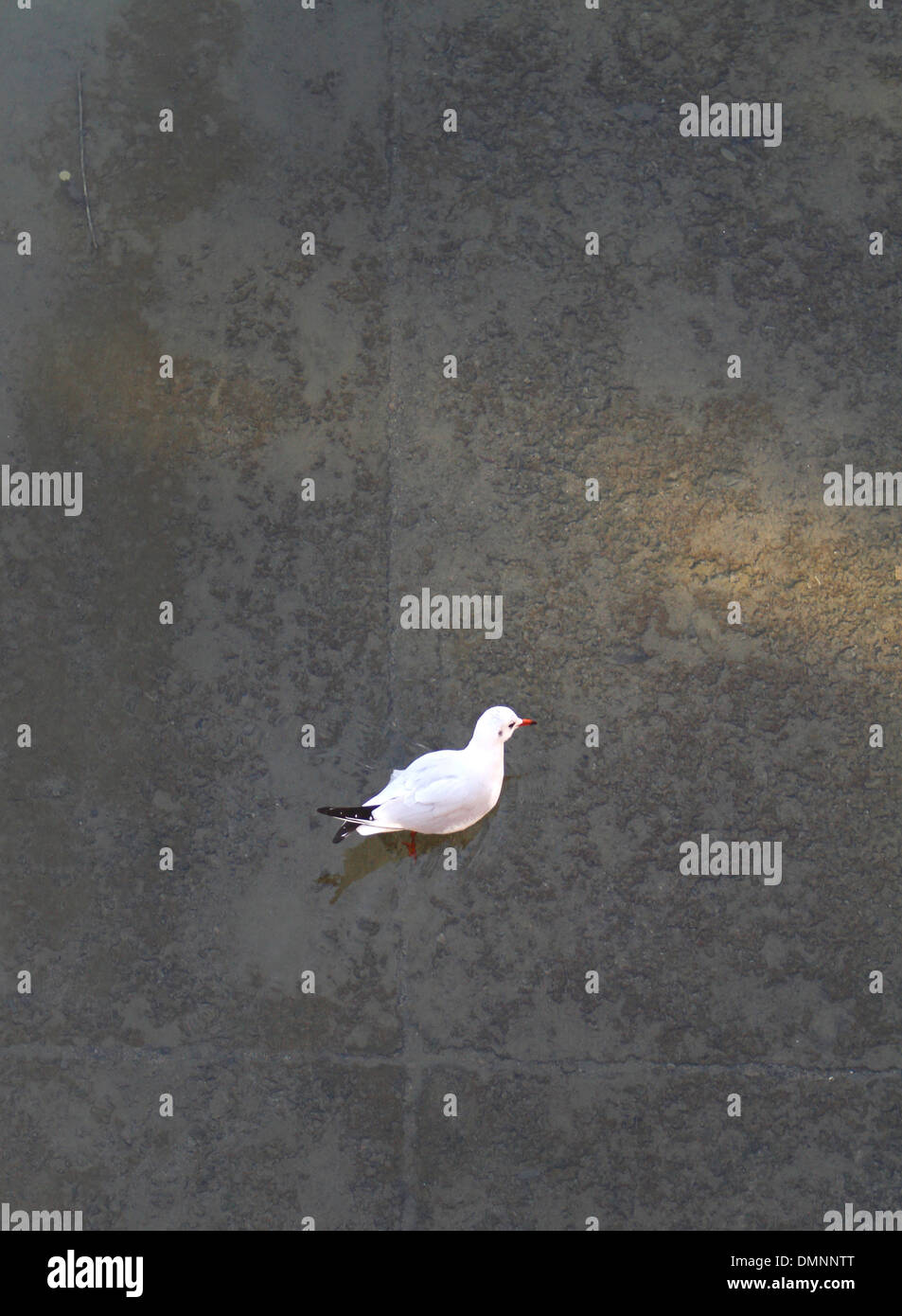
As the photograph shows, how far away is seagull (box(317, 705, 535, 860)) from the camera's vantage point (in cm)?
316

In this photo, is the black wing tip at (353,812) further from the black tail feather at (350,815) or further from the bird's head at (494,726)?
the bird's head at (494,726)

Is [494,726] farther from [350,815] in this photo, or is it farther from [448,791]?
[350,815]

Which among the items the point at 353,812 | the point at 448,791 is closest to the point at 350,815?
the point at 353,812

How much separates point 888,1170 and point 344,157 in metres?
3.96

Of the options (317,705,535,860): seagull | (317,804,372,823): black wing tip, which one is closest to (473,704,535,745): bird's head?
(317,705,535,860): seagull

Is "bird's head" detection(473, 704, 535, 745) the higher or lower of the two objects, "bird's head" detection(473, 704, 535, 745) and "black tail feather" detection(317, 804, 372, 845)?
the higher

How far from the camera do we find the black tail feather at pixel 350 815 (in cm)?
318

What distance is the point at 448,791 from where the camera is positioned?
10.3 ft

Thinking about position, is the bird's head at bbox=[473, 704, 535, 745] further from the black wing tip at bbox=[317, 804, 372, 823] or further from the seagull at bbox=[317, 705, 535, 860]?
the black wing tip at bbox=[317, 804, 372, 823]

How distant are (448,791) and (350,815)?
0.33 metres

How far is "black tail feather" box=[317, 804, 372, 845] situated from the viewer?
3.18 m

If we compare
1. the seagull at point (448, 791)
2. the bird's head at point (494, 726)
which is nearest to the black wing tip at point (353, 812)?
the seagull at point (448, 791)
